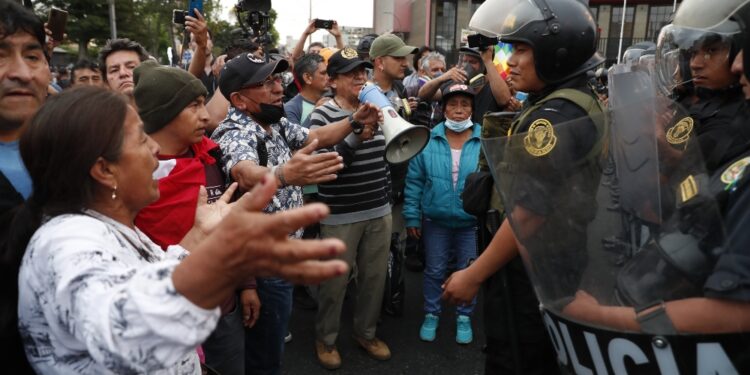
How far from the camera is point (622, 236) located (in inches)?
57.1

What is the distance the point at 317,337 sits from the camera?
11.8ft

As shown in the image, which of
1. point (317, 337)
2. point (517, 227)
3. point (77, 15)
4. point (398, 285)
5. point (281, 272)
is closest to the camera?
point (281, 272)

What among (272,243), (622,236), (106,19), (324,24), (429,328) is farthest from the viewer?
(106,19)

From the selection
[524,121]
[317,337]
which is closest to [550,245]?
[524,121]

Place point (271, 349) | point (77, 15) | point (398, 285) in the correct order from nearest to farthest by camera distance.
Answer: point (271, 349), point (398, 285), point (77, 15)

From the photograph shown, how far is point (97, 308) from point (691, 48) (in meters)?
2.74

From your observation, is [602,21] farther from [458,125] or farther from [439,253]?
[439,253]

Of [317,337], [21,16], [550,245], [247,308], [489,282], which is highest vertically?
[21,16]

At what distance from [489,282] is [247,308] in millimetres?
1188

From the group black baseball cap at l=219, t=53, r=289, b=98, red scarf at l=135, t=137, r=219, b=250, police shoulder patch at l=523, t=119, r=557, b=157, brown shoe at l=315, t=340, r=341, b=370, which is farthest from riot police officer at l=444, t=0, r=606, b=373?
brown shoe at l=315, t=340, r=341, b=370

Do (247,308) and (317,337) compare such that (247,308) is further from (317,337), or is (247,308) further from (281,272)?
(281,272)

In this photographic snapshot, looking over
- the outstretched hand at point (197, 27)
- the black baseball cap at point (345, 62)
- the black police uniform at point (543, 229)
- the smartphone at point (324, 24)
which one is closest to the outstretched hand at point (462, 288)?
the black police uniform at point (543, 229)

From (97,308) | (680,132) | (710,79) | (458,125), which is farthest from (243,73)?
(710,79)

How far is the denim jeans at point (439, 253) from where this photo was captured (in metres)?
3.89
